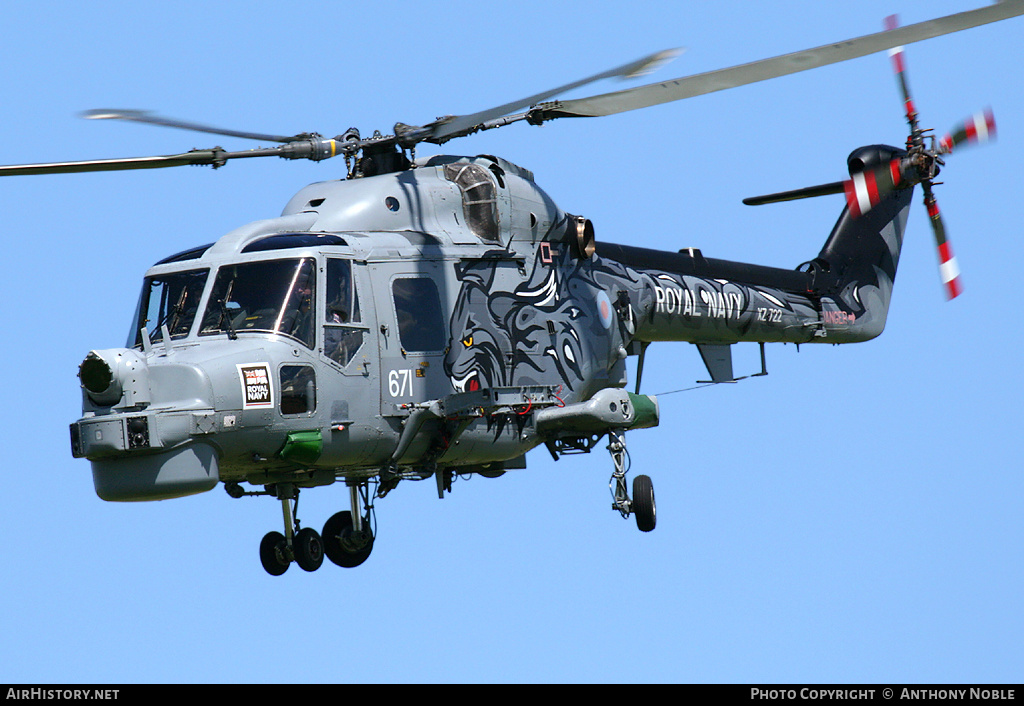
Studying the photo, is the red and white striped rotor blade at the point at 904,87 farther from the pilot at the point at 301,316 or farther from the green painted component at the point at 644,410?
the pilot at the point at 301,316

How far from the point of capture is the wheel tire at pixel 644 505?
1706cm

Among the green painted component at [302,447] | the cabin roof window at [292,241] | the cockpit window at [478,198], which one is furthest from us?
the cockpit window at [478,198]

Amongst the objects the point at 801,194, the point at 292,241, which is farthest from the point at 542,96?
the point at 801,194

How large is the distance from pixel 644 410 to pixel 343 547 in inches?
157

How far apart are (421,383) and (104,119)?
4249 millimetres

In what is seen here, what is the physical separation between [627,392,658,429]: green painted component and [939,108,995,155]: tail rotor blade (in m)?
5.18

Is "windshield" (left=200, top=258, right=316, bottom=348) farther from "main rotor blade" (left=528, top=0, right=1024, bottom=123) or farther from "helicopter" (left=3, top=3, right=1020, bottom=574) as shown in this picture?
"main rotor blade" (left=528, top=0, right=1024, bottom=123)

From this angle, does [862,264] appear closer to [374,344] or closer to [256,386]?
[374,344]

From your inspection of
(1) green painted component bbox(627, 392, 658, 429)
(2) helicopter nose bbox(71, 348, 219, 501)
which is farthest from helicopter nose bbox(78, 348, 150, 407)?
(1) green painted component bbox(627, 392, 658, 429)

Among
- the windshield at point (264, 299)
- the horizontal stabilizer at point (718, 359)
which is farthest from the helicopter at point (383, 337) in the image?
the horizontal stabilizer at point (718, 359)

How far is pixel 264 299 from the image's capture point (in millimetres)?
14398

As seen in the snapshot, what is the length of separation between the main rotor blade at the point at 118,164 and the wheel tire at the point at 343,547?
5041mm
